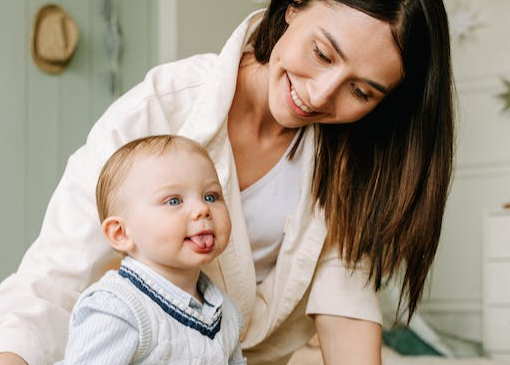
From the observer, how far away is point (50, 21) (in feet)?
10.0

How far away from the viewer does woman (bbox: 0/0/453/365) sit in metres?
1.35

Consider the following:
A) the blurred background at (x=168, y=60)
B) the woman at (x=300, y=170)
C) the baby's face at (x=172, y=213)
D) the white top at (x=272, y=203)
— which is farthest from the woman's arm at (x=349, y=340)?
the baby's face at (x=172, y=213)

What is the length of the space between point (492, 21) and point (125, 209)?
3.63 meters

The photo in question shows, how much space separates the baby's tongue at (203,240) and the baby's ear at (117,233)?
3.8 inches

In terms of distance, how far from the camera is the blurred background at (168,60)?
2.94m

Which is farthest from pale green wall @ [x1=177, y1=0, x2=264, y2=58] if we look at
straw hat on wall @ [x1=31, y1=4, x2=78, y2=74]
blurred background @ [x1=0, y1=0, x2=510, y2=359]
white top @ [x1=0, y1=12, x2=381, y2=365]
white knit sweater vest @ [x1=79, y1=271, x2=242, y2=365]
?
white knit sweater vest @ [x1=79, y1=271, x2=242, y2=365]

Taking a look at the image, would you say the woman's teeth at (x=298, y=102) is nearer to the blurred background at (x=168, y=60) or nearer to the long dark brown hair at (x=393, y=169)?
the long dark brown hair at (x=393, y=169)

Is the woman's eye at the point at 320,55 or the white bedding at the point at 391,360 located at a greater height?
the woman's eye at the point at 320,55

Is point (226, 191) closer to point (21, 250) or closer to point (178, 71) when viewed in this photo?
point (178, 71)

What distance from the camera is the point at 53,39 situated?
3051 millimetres

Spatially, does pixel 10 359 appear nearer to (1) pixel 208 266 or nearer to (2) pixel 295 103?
(1) pixel 208 266

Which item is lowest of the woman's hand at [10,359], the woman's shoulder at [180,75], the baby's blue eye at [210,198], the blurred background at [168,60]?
the blurred background at [168,60]

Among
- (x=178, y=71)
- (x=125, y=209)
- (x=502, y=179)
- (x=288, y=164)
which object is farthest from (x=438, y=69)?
(x=502, y=179)

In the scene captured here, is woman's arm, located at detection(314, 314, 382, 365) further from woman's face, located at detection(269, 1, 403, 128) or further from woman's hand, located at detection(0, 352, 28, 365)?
woman's hand, located at detection(0, 352, 28, 365)
